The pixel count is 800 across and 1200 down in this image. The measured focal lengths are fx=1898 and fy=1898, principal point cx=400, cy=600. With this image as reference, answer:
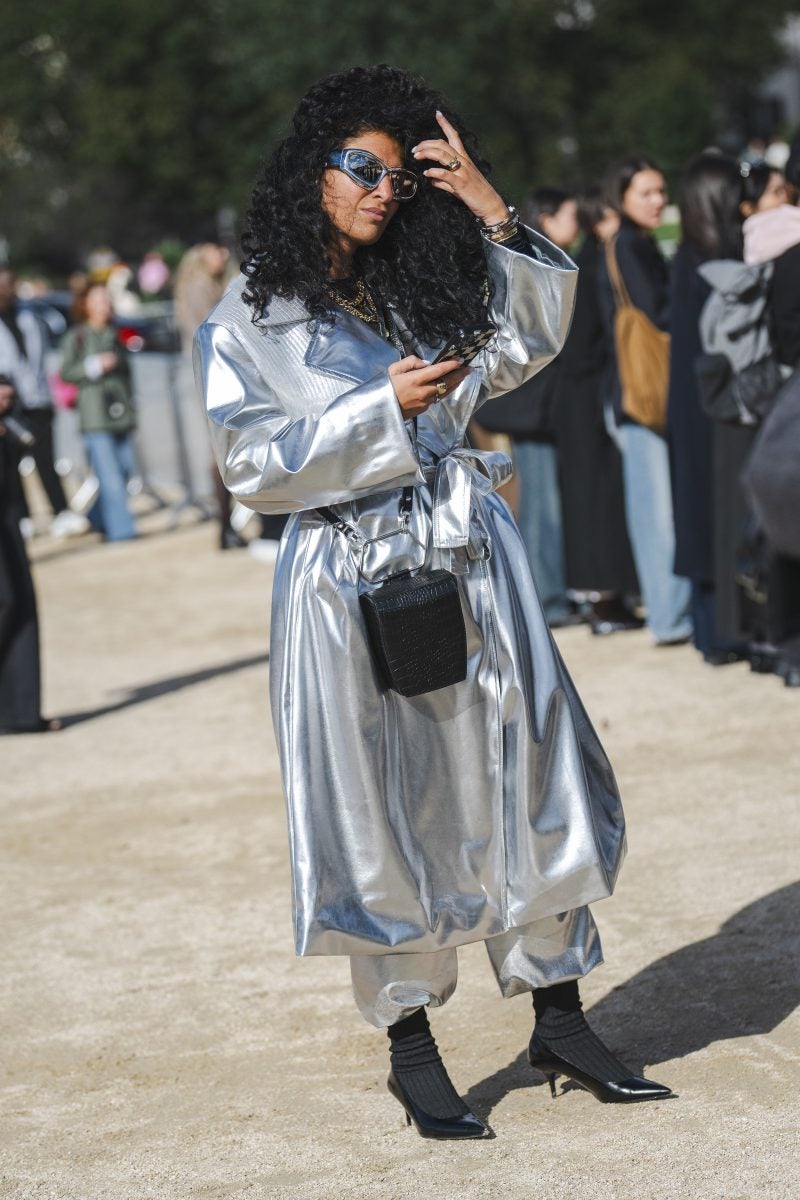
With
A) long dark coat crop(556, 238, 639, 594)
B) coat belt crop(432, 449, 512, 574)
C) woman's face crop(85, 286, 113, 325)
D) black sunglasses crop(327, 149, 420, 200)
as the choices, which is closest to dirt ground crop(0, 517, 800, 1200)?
long dark coat crop(556, 238, 639, 594)

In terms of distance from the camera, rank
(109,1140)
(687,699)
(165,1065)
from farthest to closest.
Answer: (687,699) → (165,1065) → (109,1140)

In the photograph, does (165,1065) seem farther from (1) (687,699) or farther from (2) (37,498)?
(2) (37,498)

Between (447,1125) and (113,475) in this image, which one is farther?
(113,475)

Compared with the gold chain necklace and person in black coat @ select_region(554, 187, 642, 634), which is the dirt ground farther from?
the gold chain necklace

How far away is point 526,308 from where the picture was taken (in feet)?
12.5

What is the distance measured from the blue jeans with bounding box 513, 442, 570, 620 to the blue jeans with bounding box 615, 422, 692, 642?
81 centimetres

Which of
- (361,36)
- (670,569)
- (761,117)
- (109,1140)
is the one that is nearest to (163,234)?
(361,36)

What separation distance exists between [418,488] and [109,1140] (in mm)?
1534

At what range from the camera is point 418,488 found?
3707mm

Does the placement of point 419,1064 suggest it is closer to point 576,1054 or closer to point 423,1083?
point 423,1083

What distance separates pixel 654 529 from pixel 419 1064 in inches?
194

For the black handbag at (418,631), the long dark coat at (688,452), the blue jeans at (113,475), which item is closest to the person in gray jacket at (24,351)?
the blue jeans at (113,475)

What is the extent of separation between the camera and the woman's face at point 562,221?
8.78m

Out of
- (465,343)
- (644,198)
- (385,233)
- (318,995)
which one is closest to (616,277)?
(644,198)
